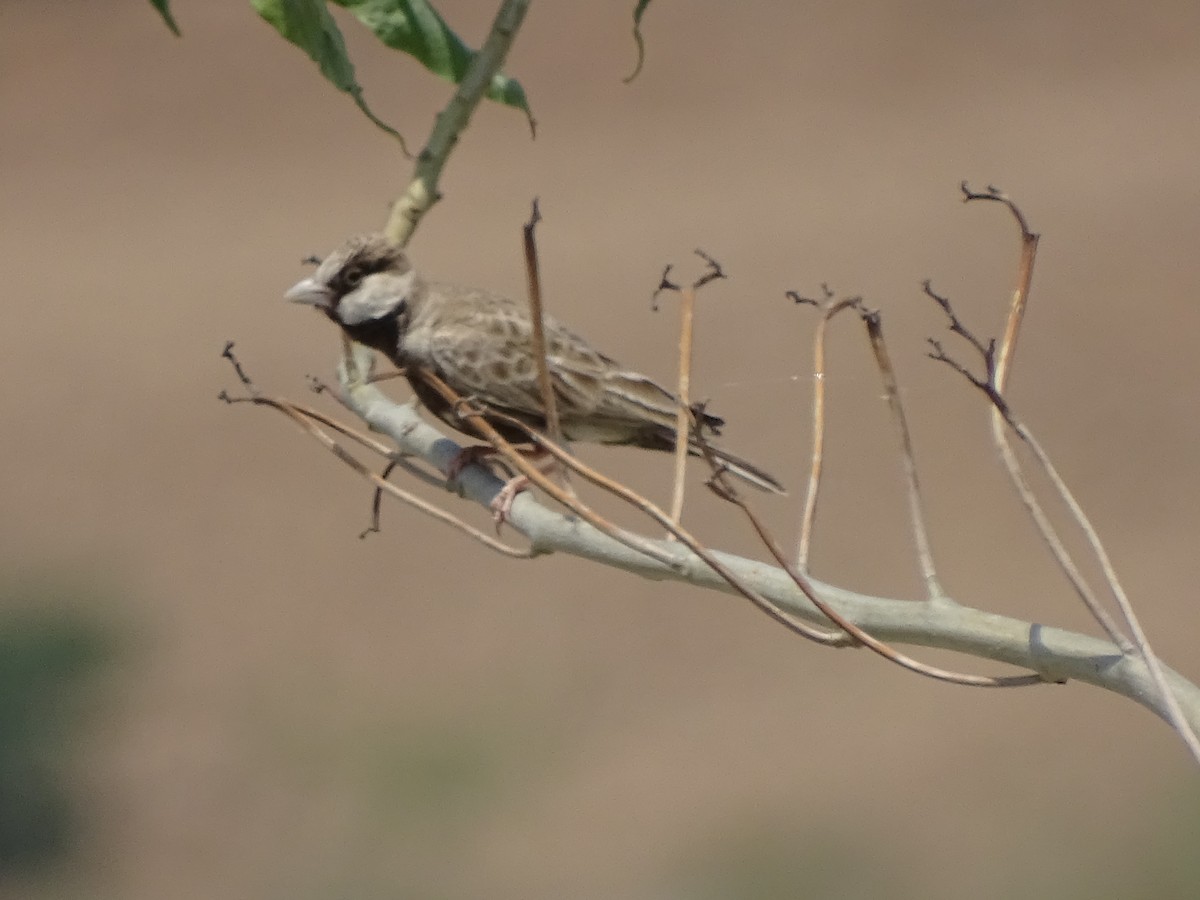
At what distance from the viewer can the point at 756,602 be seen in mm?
1319

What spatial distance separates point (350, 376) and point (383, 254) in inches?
15.9

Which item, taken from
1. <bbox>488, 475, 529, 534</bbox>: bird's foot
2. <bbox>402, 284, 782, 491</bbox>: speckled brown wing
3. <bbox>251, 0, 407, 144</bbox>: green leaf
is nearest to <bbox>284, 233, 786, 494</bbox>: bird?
<bbox>402, 284, 782, 491</bbox>: speckled brown wing

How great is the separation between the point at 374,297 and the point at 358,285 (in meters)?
0.06

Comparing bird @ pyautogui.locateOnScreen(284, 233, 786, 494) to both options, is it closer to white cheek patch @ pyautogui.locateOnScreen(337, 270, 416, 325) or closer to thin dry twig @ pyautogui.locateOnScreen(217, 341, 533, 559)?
white cheek patch @ pyautogui.locateOnScreen(337, 270, 416, 325)

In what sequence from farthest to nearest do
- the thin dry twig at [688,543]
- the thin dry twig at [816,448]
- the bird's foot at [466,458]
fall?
the bird's foot at [466,458] < the thin dry twig at [816,448] < the thin dry twig at [688,543]

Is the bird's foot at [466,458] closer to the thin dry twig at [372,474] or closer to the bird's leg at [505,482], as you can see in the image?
the bird's leg at [505,482]

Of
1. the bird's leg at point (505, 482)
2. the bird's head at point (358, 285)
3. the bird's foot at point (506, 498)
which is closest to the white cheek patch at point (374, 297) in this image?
the bird's head at point (358, 285)

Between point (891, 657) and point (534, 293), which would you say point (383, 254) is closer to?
point (534, 293)

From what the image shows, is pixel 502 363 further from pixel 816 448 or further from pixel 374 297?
pixel 816 448

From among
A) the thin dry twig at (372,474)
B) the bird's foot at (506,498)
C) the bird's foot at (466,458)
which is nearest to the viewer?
the thin dry twig at (372,474)

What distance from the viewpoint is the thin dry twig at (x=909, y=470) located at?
4.57 feet

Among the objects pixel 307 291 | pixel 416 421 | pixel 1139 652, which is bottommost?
pixel 1139 652

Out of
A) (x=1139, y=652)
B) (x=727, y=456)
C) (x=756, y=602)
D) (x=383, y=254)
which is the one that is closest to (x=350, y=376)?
(x=383, y=254)

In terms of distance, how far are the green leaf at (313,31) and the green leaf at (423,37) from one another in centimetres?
5
